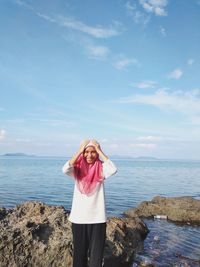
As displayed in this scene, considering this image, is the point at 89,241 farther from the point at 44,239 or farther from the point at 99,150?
the point at 44,239

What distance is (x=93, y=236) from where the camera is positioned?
281 inches

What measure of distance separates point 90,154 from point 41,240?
318 cm

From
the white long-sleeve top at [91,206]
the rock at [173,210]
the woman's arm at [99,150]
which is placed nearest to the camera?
the white long-sleeve top at [91,206]

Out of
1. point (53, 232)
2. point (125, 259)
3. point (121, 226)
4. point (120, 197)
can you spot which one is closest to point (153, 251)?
point (121, 226)

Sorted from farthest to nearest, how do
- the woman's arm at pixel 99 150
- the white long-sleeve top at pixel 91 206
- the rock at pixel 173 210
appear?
the rock at pixel 173 210
the woman's arm at pixel 99 150
the white long-sleeve top at pixel 91 206

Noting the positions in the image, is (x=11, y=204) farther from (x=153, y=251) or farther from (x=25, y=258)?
(x=25, y=258)

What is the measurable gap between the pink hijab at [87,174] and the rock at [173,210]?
55.1 ft

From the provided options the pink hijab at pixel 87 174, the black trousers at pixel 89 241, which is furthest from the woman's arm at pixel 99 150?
the black trousers at pixel 89 241

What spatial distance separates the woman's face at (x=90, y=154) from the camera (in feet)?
23.6

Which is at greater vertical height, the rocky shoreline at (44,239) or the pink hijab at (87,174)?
the pink hijab at (87,174)

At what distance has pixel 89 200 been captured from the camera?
7.05 metres

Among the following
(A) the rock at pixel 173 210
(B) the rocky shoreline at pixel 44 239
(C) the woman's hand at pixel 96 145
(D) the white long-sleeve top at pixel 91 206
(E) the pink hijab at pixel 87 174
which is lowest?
(A) the rock at pixel 173 210

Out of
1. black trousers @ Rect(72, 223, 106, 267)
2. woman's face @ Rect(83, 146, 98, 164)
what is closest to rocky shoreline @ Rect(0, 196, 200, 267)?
black trousers @ Rect(72, 223, 106, 267)

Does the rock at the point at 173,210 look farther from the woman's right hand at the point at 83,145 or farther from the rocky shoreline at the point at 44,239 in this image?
the woman's right hand at the point at 83,145
